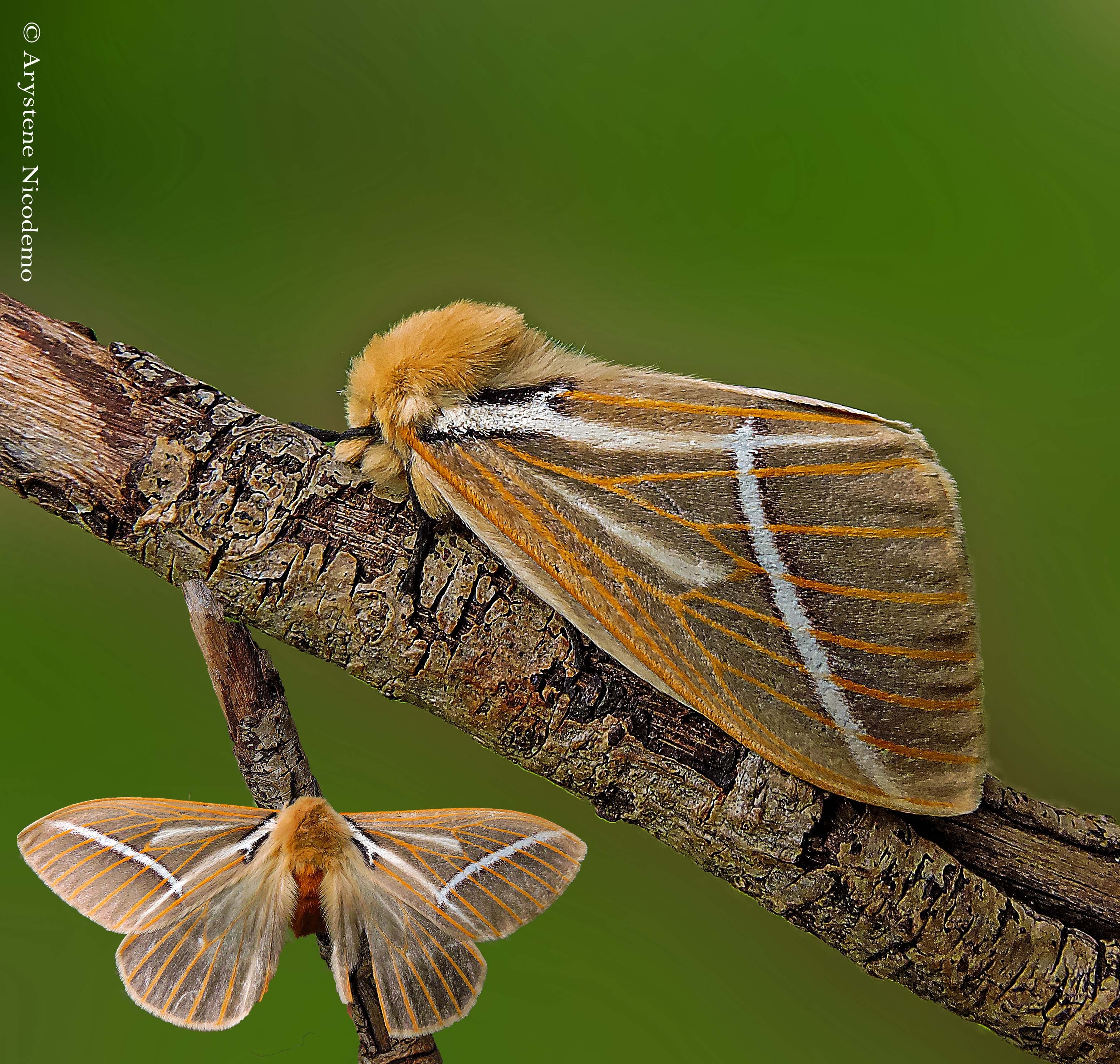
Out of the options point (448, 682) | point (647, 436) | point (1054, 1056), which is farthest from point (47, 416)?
point (1054, 1056)

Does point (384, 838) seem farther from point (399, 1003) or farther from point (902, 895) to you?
point (902, 895)

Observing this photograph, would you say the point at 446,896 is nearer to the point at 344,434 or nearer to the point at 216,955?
the point at 216,955

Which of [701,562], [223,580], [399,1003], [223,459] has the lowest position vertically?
[399,1003]

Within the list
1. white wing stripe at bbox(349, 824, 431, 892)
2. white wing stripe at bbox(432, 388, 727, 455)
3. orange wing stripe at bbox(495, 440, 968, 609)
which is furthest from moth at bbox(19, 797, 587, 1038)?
white wing stripe at bbox(432, 388, 727, 455)

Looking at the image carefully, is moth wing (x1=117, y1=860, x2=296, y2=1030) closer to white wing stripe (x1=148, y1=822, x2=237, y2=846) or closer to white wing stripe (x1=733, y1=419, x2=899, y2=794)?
white wing stripe (x1=148, y1=822, x2=237, y2=846)

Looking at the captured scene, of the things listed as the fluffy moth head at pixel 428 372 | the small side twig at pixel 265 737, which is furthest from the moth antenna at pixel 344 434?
the small side twig at pixel 265 737
